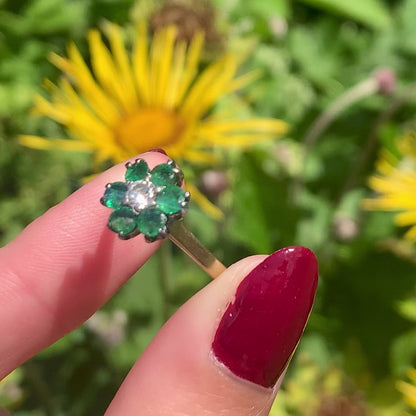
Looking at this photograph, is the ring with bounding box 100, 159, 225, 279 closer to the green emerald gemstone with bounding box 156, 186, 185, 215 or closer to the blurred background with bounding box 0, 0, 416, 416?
the green emerald gemstone with bounding box 156, 186, 185, 215

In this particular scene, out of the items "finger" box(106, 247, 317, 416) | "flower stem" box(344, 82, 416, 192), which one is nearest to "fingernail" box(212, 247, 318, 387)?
"finger" box(106, 247, 317, 416)

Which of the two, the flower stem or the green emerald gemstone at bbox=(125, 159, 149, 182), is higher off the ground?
the green emerald gemstone at bbox=(125, 159, 149, 182)

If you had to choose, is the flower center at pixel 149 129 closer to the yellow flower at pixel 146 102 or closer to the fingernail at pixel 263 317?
the yellow flower at pixel 146 102

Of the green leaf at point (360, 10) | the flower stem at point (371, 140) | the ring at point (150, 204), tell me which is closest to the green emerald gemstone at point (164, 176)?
the ring at point (150, 204)

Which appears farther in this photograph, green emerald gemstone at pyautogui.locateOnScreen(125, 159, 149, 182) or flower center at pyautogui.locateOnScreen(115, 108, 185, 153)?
flower center at pyautogui.locateOnScreen(115, 108, 185, 153)

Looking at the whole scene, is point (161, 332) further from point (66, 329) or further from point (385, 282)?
point (385, 282)

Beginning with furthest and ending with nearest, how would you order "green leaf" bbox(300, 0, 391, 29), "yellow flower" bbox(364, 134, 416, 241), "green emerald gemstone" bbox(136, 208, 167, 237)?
"green leaf" bbox(300, 0, 391, 29), "yellow flower" bbox(364, 134, 416, 241), "green emerald gemstone" bbox(136, 208, 167, 237)

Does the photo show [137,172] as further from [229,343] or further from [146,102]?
[146,102]

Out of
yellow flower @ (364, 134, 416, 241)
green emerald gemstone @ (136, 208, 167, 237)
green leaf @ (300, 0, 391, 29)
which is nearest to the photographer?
green emerald gemstone @ (136, 208, 167, 237)
